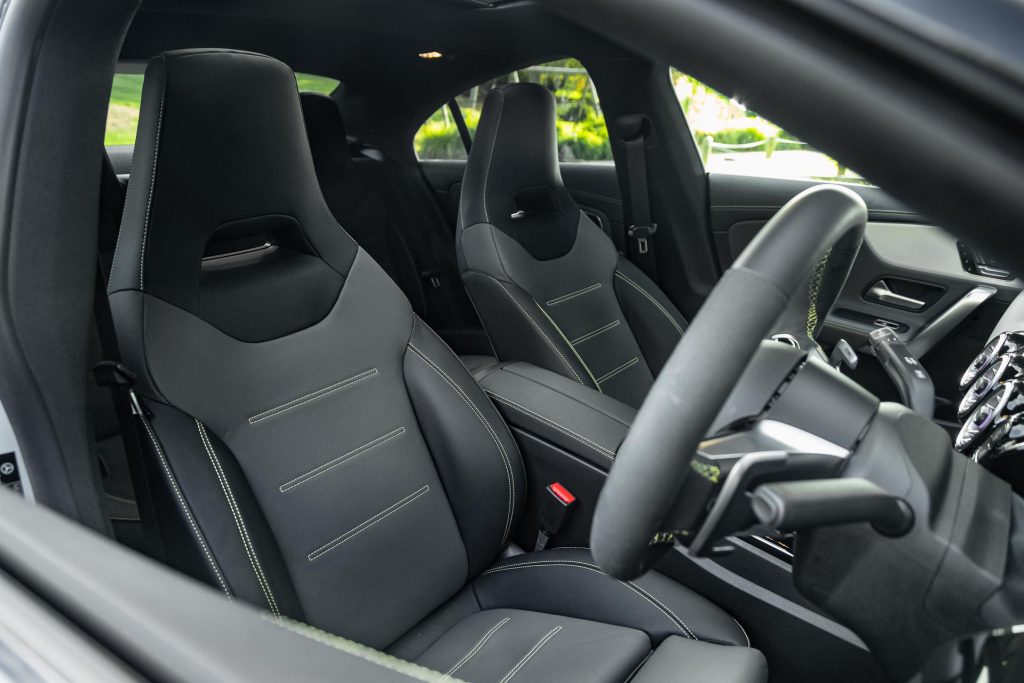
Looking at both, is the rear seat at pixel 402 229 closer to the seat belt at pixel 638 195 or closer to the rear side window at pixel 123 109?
the seat belt at pixel 638 195

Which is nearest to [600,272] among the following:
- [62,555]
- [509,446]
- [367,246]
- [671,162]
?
[671,162]

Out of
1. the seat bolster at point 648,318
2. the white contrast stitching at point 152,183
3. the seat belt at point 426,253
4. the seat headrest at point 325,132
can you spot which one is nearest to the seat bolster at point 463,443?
the white contrast stitching at point 152,183

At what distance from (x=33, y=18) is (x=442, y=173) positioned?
2.60 metres

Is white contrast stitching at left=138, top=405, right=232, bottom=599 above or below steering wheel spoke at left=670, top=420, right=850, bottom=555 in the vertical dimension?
below

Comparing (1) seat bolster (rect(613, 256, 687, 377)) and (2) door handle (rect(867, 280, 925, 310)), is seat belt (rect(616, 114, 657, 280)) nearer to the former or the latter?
(1) seat bolster (rect(613, 256, 687, 377))

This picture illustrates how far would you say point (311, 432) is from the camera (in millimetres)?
1275

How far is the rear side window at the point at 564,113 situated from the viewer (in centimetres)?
A: 278

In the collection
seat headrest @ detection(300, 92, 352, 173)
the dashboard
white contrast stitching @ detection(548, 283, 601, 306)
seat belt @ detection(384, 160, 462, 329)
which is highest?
seat headrest @ detection(300, 92, 352, 173)

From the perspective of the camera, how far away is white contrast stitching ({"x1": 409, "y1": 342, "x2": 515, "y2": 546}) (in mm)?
1465

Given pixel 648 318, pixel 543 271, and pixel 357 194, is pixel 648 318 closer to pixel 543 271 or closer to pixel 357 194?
pixel 543 271

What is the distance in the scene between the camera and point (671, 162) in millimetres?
2656

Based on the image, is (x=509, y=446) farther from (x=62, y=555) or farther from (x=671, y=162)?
(x=671, y=162)

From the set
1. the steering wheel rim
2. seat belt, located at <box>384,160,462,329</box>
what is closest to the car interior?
the steering wheel rim

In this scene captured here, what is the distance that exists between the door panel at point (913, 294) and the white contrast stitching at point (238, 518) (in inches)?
73.0
